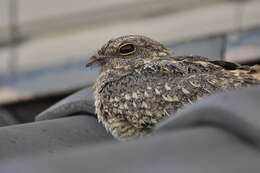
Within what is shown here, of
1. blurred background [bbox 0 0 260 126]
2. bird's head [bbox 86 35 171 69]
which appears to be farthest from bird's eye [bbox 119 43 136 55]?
blurred background [bbox 0 0 260 126]

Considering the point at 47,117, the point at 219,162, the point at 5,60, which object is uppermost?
the point at 219,162

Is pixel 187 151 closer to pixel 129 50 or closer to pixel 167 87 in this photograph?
pixel 167 87

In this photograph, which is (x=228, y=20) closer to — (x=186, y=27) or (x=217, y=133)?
(x=186, y=27)

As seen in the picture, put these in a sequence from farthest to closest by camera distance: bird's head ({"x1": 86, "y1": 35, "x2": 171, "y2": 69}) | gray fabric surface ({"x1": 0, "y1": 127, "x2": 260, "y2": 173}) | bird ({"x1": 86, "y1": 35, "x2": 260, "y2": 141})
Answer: bird's head ({"x1": 86, "y1": 35, "x2": 171, "y2": 69}) → bird ({"x1": 86, "y1": 35, "x2": 260, "y2": 141}) → gray fabric surface ({"x1": 0, "y1": 127, "x2": 260, "y2": 173})

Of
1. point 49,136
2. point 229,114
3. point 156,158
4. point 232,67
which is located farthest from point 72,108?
point 156,158

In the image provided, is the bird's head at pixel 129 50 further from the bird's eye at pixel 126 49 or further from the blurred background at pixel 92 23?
the blurred background at pixel 92 23

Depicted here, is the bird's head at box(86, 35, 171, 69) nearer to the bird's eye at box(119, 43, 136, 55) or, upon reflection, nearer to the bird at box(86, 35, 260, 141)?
the bird's eye at box(119, 43, 136, 55)

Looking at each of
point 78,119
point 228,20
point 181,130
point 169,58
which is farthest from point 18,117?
point 228,20
